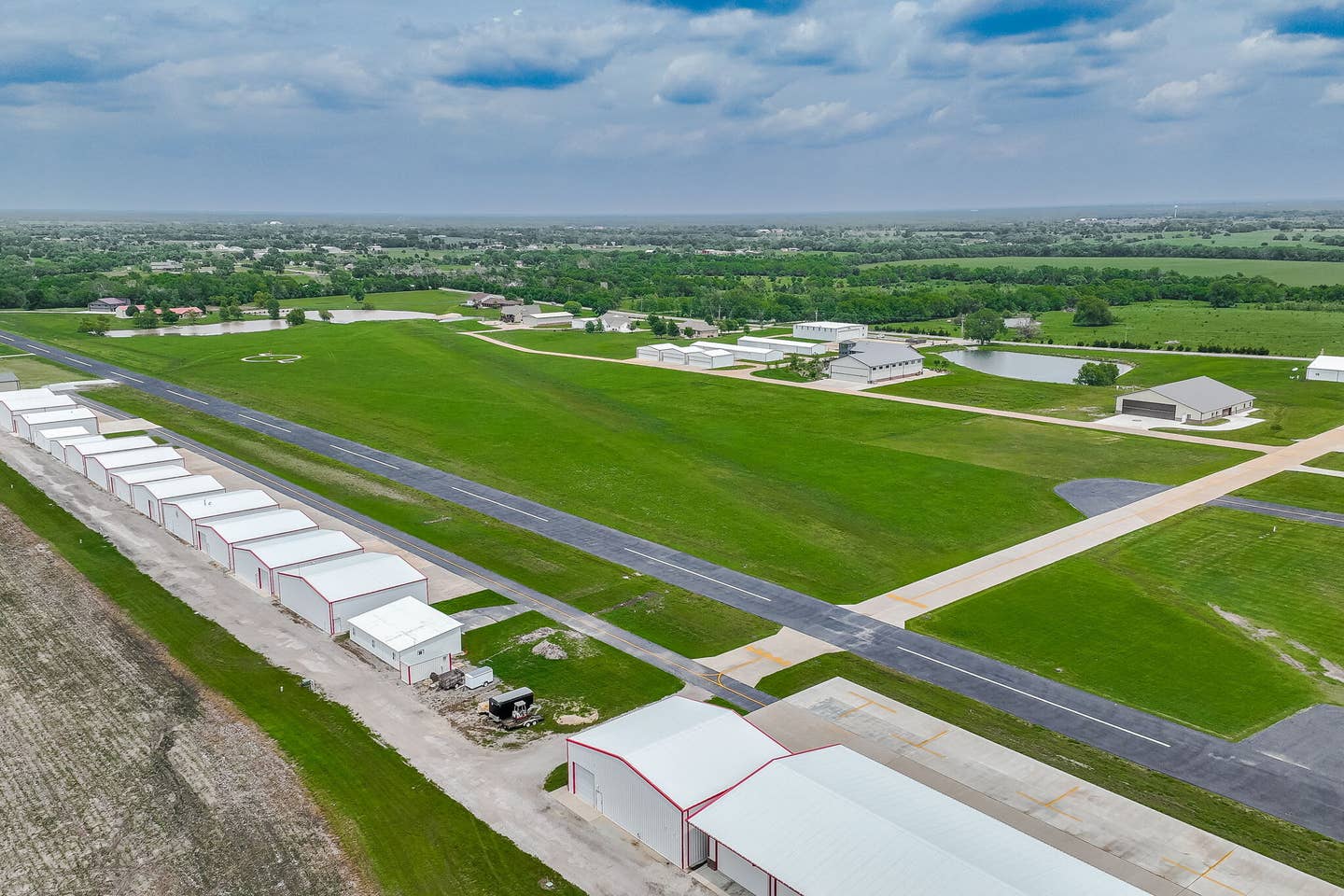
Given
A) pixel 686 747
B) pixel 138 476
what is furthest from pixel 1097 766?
pixel 138 476

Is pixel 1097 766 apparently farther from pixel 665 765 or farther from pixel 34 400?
pixel 34 400

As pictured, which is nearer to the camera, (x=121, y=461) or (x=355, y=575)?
(x=355, y=575)

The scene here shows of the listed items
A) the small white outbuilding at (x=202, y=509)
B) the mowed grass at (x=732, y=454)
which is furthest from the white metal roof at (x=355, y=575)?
the mowed grass at (x=732, y=454)

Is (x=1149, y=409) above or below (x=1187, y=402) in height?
below

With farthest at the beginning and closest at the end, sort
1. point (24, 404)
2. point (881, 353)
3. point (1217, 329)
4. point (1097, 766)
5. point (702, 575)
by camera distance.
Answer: point (1217, 329) < point (881, 353) < point (24, 404) < point (702, 575) < point (1097, 766)

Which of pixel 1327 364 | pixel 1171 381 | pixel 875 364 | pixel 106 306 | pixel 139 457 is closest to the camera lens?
pixel 139 457

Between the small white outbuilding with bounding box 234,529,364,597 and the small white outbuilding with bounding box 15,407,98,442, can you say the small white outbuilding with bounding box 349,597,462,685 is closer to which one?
the small white outbuilding with bounding box 234,529,364,597
